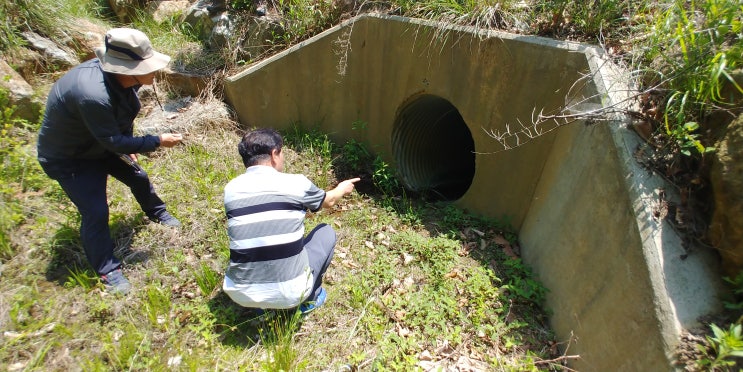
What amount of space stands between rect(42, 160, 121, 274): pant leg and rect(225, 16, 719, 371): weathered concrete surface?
3.18 metres

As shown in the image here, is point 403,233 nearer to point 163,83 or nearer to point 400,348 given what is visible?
point 400,348

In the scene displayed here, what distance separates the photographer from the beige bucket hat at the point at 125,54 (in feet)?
10.8

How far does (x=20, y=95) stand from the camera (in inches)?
218

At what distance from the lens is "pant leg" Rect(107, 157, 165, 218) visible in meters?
4.11

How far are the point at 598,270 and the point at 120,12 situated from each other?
9.93m

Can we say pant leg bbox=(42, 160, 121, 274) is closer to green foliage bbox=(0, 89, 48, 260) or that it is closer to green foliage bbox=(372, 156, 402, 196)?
green foliage bbox=(0, 89, 48, 260)

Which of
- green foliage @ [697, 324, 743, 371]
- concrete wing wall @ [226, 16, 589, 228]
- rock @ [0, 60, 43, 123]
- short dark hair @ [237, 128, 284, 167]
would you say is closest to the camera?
green foliage @ [697, 324, 743, 371]

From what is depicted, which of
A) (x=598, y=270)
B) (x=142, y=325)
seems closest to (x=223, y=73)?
(x=142, y=325)

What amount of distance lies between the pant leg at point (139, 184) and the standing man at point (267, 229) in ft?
5.60

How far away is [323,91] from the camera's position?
6.10 metres

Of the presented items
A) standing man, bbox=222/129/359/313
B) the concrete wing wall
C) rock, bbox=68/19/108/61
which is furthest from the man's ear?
rock, bbox=68/19/108/61

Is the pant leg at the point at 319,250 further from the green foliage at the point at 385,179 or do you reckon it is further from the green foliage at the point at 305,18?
the green foliage at the point at 305,18

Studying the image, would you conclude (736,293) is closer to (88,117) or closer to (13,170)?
(88,117)

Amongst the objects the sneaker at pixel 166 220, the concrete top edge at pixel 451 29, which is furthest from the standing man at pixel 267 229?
the concrete top edge at pixel 451 29
